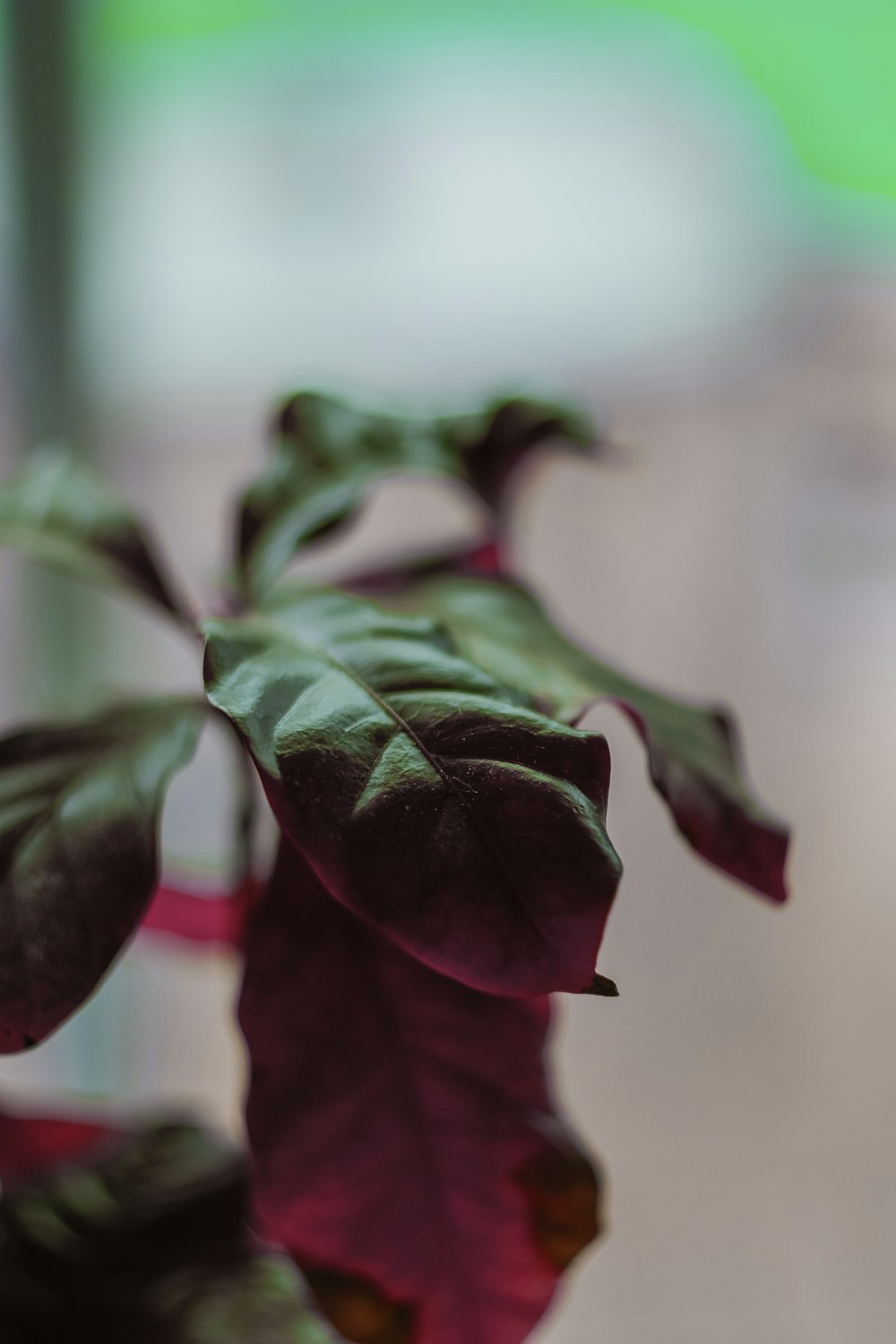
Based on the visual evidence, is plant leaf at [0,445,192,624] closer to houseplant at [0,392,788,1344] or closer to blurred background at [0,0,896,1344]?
houseplant at [0,392,788,1344]

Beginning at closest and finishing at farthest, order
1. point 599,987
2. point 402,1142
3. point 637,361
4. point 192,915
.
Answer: point 599,987 < point 402,1142 < point 192,915 < point 637,361

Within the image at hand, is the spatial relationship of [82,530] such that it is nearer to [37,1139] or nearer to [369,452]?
[369,452]

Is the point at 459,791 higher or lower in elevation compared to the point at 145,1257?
higher

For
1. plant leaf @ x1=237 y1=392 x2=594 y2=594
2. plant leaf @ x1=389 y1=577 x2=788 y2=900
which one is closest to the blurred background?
plant leaf @ x1=237 y1=392 x2=594 y2=594

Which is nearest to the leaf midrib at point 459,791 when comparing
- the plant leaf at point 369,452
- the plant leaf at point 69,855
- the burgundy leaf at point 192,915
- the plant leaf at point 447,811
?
the plant leaf at point 447,811

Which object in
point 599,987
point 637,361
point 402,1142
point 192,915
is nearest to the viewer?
point 599,987

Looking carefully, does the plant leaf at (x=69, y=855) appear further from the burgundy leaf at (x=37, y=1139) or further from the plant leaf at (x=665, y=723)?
the burgundy leaf at (x=37, y=1139)

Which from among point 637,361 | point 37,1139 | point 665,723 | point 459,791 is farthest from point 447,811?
point 637,361

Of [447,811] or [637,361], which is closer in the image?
[447,811]

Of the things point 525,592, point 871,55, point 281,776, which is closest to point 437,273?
point 871,55
